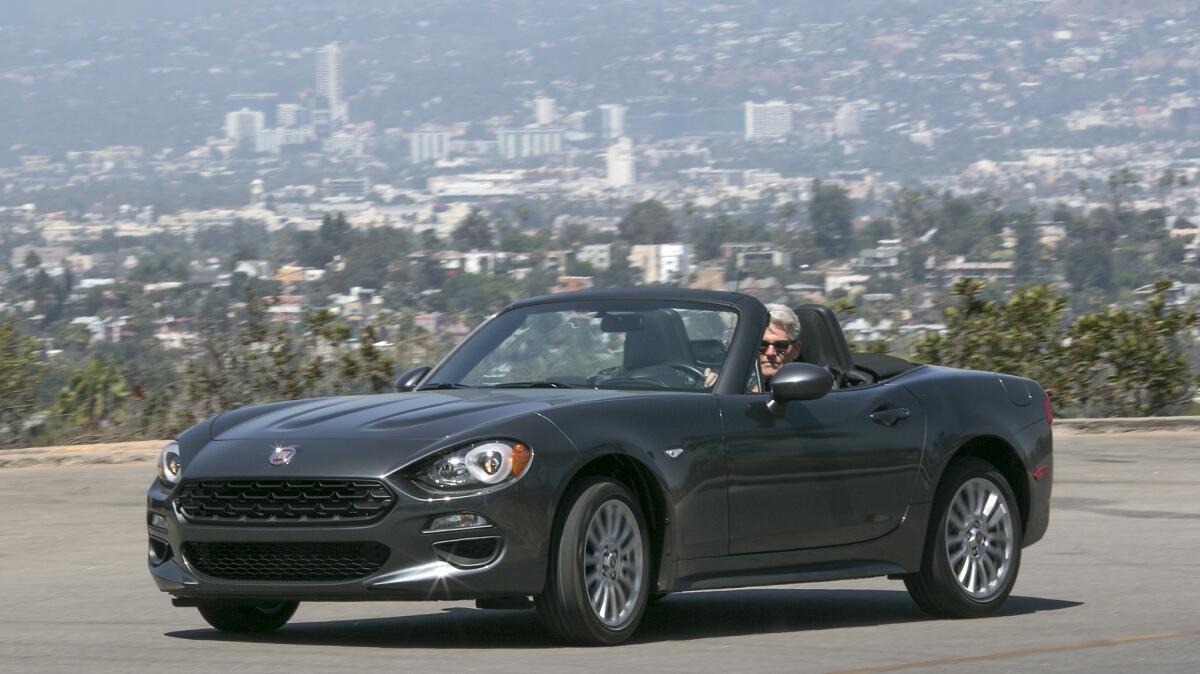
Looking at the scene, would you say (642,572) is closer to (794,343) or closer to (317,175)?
(794,343)

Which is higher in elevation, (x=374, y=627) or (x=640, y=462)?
(x=640, y=462)

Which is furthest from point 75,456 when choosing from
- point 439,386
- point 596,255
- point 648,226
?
point 648,226

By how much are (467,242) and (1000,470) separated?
2497 inches

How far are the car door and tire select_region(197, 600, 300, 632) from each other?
1.97 meters

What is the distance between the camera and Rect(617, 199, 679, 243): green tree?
78.1 metres

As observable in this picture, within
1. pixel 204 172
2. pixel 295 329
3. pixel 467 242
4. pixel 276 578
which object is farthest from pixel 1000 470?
pixel 204 172

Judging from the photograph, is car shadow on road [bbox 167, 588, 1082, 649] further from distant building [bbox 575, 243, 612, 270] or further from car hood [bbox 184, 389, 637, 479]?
distant building [bbox 575, 243, 612, 270]

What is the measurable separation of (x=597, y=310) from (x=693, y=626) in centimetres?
146

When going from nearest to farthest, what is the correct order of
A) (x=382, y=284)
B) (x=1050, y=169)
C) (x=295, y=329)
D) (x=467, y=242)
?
(x=295, y=329) < (x=382, y=284) < (x=467, y=242) < (x=1050, y=169)

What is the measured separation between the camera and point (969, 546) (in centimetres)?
964

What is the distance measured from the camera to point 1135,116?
19088cm

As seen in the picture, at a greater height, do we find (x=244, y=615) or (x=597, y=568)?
(x=597, y=568)

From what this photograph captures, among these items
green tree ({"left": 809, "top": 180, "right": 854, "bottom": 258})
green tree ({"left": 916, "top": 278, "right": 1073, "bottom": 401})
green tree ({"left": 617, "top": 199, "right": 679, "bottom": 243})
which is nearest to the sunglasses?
green tree ({"left": 916, "top": 278, "right": 1073, "bottom": 401})

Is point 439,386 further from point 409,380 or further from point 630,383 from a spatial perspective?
point 630,383
